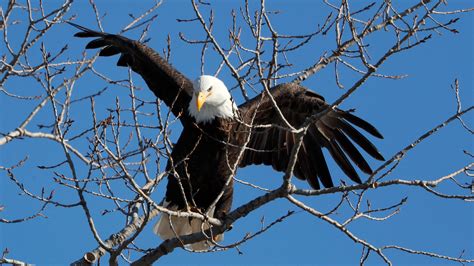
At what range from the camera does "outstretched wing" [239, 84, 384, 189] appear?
6.49 meters

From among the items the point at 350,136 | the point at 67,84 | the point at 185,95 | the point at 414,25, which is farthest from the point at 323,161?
the point at 414,25

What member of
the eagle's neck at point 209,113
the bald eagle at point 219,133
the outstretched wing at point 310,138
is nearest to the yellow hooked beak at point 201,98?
the bald eagle at point 219,133

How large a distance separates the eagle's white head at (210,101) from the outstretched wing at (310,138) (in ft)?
0.62

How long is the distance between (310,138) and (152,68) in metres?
1.52

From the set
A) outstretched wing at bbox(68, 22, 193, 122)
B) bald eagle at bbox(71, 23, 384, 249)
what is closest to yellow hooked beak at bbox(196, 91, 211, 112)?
bald eagle at bbox(71, 23, 384, 249)

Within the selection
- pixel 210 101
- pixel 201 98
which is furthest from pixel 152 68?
pixel 201 98

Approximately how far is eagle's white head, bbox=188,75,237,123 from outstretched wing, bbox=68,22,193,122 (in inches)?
11.9

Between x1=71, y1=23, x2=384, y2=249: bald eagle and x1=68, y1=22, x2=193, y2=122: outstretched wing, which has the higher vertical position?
x1=68, y1=22, x2=193, y2=122: outstretched wing

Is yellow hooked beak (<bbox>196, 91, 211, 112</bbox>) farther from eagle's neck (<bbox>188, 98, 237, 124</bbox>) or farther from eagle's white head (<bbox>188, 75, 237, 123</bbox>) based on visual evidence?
eagle's neck (<bbox>188, 98, 237, 124</bbox>)

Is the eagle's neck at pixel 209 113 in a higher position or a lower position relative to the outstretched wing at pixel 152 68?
lower

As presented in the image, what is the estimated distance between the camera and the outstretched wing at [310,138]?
6.49 m

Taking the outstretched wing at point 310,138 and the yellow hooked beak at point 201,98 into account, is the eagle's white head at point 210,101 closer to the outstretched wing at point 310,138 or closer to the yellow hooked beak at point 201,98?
the yellow hooked beak at point 201,98

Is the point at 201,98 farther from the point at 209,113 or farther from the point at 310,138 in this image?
the point at 310,138

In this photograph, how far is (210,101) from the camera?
6.25 meters
